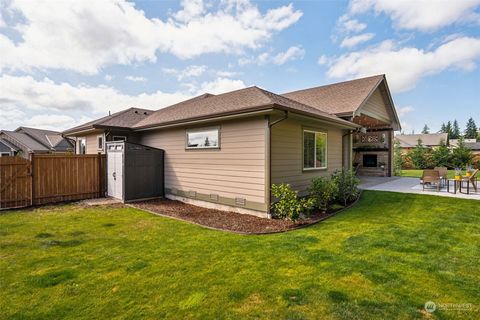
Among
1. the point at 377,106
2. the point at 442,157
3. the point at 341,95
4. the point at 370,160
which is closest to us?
the point at 341,95

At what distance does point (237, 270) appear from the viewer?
11.8 ft

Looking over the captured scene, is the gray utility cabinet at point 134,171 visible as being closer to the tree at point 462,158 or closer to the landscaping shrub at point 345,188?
the landscaping shrub at point 345,188

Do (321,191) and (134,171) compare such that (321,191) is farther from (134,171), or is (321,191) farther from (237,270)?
(134,171)

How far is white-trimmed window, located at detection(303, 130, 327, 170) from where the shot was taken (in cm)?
834

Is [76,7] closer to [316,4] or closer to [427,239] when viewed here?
[316,4]

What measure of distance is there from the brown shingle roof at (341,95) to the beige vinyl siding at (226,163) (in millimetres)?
5657

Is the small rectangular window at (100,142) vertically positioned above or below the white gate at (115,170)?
above

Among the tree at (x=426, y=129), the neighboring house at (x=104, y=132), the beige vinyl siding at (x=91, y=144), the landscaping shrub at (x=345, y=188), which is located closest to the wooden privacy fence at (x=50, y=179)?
the neighboring house at (x=104, y=132)

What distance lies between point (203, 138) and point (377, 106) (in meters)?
10.3

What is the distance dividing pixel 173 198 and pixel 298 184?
5041 millimetres

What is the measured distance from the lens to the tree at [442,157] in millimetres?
23734

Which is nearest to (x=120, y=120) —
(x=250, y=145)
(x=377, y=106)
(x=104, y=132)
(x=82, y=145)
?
(x=104, y=132)

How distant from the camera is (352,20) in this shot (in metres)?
11.3

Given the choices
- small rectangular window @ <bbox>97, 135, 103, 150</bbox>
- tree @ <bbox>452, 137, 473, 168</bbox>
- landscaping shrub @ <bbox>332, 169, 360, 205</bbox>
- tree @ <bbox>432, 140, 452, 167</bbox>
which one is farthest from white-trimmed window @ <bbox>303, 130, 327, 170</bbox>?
tree @ <bbox>452, 137, 473, 168</bbox>
